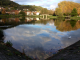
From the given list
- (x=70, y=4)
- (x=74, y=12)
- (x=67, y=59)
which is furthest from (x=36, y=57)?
(x=70, y=4)

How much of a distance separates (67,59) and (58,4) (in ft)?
365

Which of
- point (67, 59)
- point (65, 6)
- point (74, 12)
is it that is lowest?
point (67, 59)

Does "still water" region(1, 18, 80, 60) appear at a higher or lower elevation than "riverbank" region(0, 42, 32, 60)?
lower

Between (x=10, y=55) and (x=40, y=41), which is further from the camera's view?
(x=40, y=41)

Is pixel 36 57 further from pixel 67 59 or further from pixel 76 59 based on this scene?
pixel 76 59

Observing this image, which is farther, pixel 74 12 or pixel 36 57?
pixel 74 12

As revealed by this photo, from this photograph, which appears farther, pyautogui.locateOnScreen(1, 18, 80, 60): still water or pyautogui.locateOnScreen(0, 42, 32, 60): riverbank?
pyautogui.locateOnScreen(1, 18, 80, 60): still water

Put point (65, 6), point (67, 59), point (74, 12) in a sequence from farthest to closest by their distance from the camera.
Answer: point (65, 6) < point (74, 12) < point (67, 59)

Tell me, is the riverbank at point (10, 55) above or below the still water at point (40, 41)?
above

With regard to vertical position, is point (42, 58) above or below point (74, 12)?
below

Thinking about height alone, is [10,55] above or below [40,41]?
above

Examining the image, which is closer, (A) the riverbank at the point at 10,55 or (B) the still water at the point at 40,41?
(A) the riverbank at the point at 10,55

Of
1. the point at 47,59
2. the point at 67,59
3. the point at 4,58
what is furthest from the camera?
the point at 47,59

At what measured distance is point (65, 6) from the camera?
106 m
